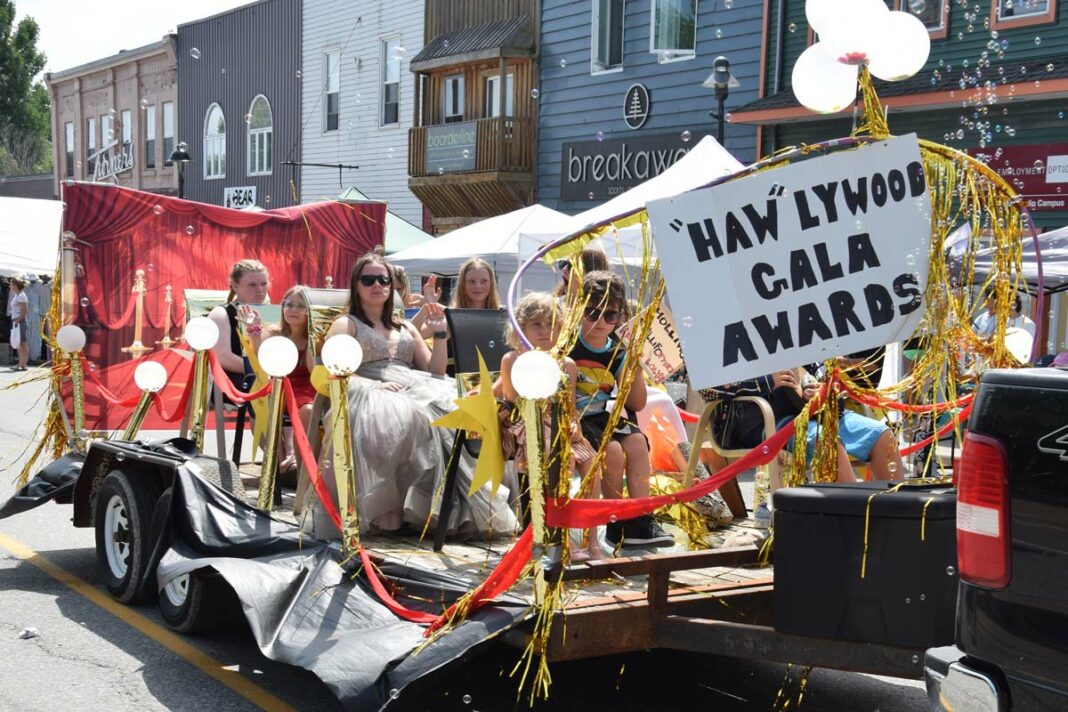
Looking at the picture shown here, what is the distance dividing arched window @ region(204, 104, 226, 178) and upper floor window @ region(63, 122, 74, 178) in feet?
34.0

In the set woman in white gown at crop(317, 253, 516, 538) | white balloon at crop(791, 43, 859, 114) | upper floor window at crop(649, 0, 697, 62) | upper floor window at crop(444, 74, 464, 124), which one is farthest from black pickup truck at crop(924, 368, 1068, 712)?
upper floor window at crop(444, 74, 464, 124)

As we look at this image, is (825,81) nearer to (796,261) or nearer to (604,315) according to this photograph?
(796,261)

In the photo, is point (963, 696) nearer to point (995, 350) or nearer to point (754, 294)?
point (754, 294)

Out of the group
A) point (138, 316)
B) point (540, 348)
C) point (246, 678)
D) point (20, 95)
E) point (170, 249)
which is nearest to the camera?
point (540, 348)

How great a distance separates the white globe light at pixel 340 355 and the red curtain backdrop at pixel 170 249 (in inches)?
158

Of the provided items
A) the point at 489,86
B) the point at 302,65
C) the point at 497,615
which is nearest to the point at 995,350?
the point at 497,615

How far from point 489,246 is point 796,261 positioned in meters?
10.3

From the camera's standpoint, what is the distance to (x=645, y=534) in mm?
5082

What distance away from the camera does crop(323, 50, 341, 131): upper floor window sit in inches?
1097

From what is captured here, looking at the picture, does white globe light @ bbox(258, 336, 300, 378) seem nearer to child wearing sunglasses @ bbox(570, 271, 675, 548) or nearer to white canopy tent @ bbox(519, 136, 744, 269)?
child wearing sunglasses @ bbox(570, 271, 675, 548)

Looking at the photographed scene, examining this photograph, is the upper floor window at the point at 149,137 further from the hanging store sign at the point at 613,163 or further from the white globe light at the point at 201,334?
the white globe light at the point at 201,334

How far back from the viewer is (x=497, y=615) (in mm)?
3857

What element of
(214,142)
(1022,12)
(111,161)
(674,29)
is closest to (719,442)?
(1022,12)

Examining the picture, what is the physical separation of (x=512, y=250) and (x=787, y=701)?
9.50 metres
